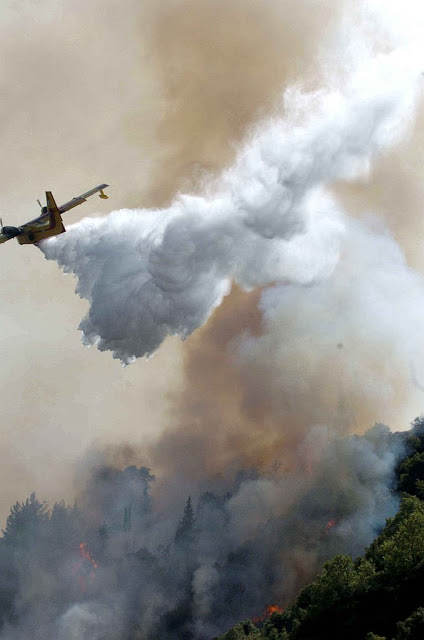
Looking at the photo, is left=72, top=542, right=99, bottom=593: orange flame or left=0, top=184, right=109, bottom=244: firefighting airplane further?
left=72, top=542, right=99, bottom=593: orange flame

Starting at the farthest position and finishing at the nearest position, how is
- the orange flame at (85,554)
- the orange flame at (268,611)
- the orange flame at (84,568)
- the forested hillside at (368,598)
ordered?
the orange flame at (85,554)
the orange flame at (84,568)
the orange flame at (268,611)
the forested hillside at (368,598)

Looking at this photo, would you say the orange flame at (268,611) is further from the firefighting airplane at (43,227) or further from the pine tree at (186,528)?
the firefighting airplane at (43,227)

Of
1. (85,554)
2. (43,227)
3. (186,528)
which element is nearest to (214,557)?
(186,528)

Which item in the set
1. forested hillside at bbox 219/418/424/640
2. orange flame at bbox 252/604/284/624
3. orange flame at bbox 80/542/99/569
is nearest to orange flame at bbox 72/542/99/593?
orange flame at bbox 80/542/99/569

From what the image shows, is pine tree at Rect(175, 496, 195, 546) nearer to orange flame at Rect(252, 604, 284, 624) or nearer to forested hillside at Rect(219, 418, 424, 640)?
orange flame at Rect(252, 604, 284, 624)

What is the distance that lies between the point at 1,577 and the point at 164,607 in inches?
1309

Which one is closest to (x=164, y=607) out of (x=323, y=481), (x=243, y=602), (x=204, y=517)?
(x=243, y=602)

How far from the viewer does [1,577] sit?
389ft

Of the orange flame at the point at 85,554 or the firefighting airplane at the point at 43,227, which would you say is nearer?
the firefighting airplane at the point at 43,227

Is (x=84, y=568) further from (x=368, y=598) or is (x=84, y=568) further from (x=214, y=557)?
(x=368, y=598)

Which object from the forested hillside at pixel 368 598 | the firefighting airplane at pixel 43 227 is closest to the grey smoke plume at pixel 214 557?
the forested hillside at pixel 368 598

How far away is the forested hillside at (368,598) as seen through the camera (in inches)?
2714

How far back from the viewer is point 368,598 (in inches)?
2842

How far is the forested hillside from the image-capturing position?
2714 inches
